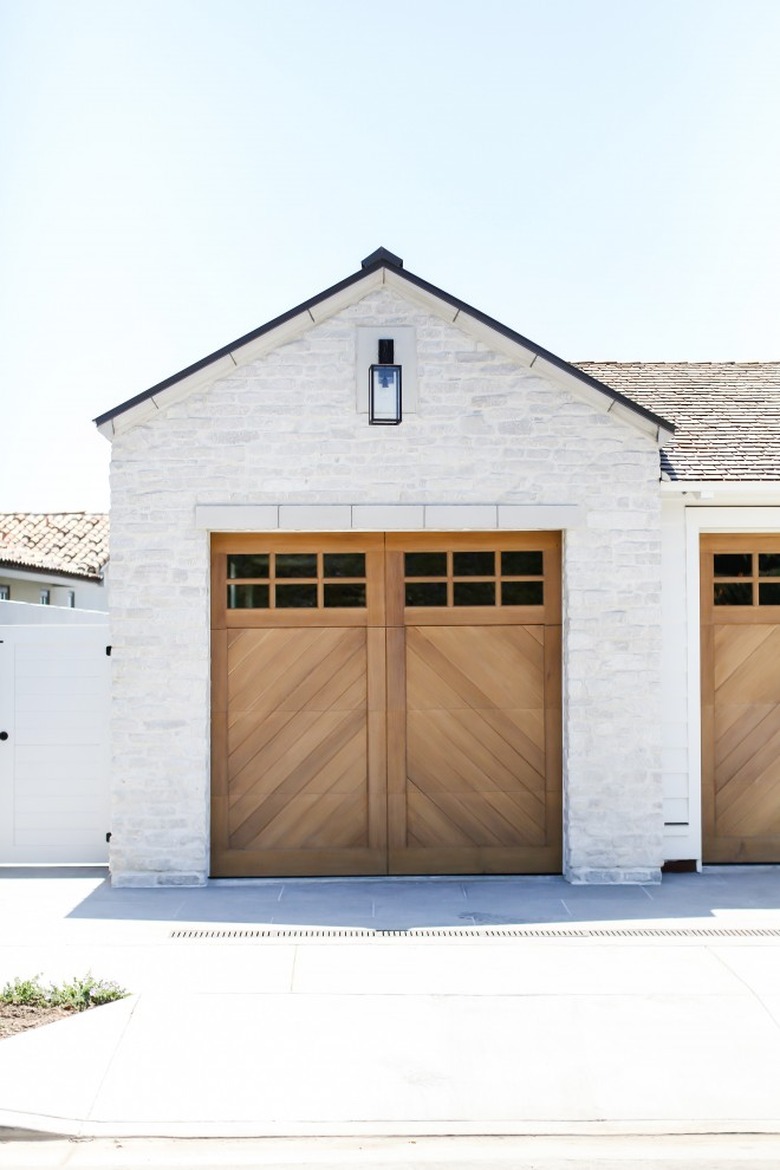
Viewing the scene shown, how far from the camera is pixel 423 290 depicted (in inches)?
370

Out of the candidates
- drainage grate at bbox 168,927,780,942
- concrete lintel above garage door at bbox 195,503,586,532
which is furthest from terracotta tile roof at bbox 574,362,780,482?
drainage grate at bbox 168,927,780,942

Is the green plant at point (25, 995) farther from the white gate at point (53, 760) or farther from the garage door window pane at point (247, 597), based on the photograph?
the garage door window pane at point (247, 597)

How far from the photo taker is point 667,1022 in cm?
620

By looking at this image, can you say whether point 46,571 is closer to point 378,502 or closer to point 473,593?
point 378,502

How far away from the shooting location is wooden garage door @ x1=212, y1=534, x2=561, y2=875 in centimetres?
948

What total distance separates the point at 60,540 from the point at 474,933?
2667 centimetres

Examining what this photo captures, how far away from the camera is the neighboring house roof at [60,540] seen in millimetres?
29527

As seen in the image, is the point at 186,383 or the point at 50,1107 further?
the point at 186,383

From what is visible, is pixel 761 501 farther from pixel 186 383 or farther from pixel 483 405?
pixel 186 383

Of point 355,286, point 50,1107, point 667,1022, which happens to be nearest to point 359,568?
point 355,286

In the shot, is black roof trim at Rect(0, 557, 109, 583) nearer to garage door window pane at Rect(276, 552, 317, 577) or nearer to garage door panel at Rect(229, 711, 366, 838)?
garage door window pane at Rect(276, 552, 317, 577)

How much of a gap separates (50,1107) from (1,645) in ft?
18.6

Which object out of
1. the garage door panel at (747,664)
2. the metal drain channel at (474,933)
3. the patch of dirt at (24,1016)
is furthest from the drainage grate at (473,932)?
the garage door panel at (747,664)

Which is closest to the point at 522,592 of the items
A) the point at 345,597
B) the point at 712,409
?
the point at 345,597
